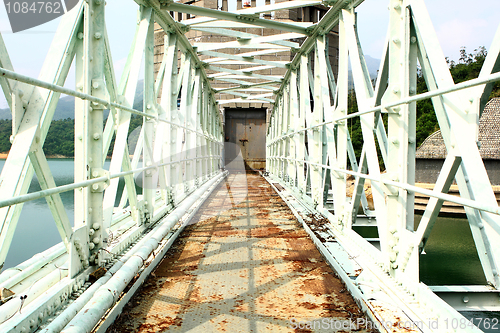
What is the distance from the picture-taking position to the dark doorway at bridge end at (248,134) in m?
16.5

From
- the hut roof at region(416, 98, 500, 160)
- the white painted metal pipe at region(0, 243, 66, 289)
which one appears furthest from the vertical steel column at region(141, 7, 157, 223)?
the hut roof at region(416, 98, 500, 160)

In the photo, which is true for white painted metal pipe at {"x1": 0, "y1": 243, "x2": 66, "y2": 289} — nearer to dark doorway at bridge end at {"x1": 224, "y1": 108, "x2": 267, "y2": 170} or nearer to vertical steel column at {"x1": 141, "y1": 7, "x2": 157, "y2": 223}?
vertical steel column at {"x1": 141, "y1": 7, "x2": 157, "y2": 223}

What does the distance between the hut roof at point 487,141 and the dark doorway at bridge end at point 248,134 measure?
22.9 ft

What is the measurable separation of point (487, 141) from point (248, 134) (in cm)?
1012

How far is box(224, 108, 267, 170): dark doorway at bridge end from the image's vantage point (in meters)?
16.5

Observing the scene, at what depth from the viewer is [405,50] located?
2.27 m

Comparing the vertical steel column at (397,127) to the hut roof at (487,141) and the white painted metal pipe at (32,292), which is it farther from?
the hut roof at (487,141)

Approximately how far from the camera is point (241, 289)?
2.45 meters

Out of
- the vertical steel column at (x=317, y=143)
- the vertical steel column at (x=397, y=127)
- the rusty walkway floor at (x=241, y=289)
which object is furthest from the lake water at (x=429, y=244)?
the vertical steel column at (x=317, y=143)

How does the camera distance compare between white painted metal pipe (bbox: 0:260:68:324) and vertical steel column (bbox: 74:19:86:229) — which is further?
vertical steel column (bbox: 74:19:86:229)

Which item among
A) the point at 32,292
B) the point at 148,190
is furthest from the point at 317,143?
the point at 32,292

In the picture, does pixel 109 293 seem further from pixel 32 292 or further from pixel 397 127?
pixel 397 127

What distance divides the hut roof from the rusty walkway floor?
12036 mm

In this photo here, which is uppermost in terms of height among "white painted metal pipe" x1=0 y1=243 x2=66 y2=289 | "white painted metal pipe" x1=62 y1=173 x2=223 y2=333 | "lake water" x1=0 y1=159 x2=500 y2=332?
"white painted metal pipe" x1=0 y1=243 x2=66 y2=289
